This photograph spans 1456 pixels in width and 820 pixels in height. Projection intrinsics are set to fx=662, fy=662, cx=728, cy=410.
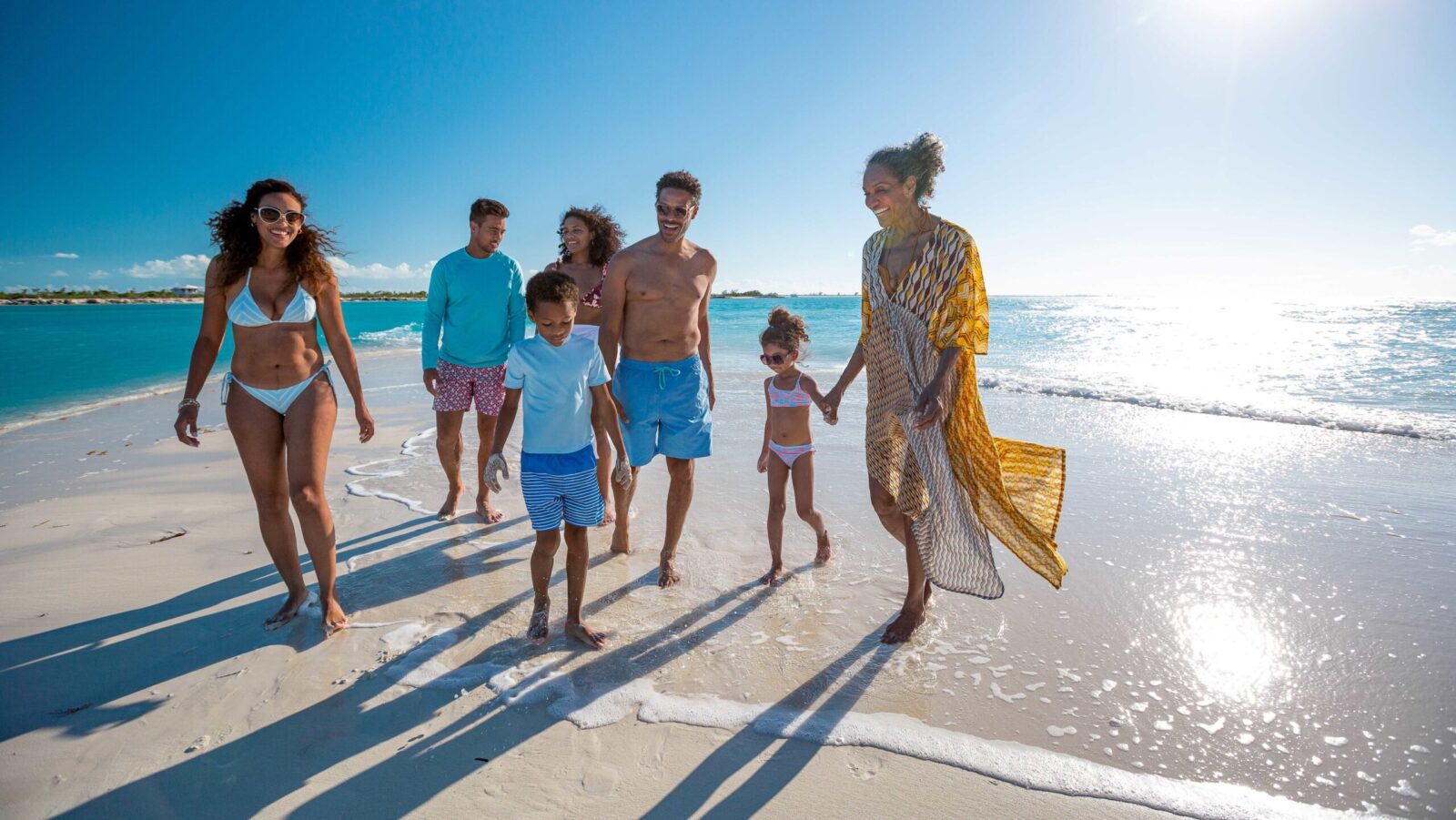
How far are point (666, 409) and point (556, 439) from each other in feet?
3.10

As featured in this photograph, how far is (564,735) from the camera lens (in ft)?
8.05

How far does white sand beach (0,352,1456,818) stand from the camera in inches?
86.7

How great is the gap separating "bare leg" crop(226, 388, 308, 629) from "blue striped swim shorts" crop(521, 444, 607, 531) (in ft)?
4.19


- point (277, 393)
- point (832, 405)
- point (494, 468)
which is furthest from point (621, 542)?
point (277, 393)

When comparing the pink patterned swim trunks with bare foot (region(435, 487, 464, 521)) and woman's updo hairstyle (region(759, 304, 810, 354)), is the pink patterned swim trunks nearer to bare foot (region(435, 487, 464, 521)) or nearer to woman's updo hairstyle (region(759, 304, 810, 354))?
bare foot (region(435, 487, 464, 521))

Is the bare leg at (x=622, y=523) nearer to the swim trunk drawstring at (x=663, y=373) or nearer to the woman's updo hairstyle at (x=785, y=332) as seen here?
the swim trunk drawstring at (x=663, y=373)

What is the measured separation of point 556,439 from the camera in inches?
119

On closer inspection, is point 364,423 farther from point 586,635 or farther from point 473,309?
point 586,635

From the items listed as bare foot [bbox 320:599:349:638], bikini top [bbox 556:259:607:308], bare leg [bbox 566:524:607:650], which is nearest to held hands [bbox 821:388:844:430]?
bare leg [bbox 566:524:607:650]

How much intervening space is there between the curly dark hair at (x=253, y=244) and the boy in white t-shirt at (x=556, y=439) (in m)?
1.19

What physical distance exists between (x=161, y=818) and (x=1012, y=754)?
9.15ft

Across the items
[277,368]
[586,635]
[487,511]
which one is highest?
[277,368]

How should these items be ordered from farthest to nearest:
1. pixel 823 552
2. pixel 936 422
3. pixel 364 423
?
pixel 823 552 < pixel 364 423 < pixel 936 422

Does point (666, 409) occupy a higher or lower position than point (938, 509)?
higher
